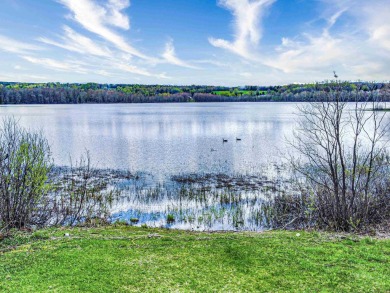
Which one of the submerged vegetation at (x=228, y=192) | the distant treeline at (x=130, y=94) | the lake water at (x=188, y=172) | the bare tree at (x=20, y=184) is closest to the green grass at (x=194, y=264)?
the bare tree at (x=20, y=184)

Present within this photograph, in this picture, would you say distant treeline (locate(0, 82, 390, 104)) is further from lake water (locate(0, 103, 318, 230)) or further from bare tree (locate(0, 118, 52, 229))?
bare tree (locate(0, 118, 52, 229))

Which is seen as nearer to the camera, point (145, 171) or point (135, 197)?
point (135, 197)

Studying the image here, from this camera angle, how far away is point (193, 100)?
7106 inches

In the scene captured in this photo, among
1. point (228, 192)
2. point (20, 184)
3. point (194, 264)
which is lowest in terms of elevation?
point (228, 192)

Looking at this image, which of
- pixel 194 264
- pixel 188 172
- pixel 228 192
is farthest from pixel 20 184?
pixel 188 172

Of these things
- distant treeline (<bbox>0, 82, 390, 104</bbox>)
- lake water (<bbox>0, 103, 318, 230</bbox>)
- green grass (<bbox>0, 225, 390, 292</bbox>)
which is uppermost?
distant treeline (<bbox>0, 82, 390, 104</bbox>)

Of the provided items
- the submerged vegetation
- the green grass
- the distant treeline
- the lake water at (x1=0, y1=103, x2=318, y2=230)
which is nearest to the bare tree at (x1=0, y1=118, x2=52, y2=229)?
the submerged vegetation

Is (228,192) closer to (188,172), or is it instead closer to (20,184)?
(188,172)

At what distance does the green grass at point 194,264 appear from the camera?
14.9 feet

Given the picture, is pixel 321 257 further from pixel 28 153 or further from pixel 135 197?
pixel 135 197

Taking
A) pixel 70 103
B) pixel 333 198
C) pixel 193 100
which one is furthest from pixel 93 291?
pixel 193 100

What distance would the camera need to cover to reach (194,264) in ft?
17.4

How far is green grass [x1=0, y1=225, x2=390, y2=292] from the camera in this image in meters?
4.54

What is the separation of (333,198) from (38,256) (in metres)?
8.47
